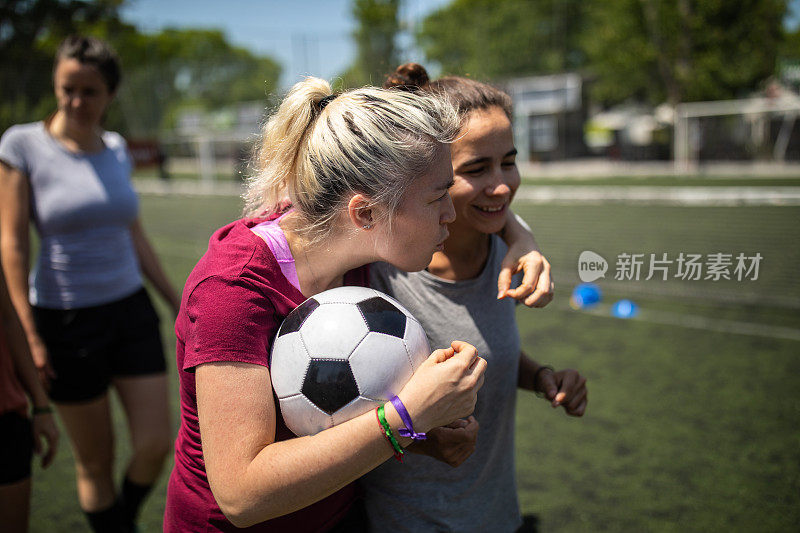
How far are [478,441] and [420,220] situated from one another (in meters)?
0.82

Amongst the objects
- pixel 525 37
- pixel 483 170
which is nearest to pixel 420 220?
pixel 483 170

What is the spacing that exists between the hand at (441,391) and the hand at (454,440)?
0.24 m

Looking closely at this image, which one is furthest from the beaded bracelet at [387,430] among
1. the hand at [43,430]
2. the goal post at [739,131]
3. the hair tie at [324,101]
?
the goal post at [739,131]

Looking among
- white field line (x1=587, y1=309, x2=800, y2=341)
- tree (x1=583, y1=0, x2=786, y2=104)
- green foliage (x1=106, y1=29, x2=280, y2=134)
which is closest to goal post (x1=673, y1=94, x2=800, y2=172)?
tree (x1=583, y1=0, x2=786, y2=104)

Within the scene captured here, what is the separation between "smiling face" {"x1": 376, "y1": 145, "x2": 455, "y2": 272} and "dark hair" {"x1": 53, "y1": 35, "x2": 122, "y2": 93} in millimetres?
2436

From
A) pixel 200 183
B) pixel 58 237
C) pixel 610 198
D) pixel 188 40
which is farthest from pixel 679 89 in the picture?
pixel 188 40

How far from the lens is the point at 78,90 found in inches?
126

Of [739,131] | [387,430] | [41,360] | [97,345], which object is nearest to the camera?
[387,430]

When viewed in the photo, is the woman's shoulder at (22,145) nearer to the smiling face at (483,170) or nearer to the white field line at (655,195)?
the smiling face at (483,170)

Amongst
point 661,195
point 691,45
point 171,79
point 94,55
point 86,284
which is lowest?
point 661,195

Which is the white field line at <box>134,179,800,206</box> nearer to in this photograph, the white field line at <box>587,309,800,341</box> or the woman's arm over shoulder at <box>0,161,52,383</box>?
the white field line at <box>587,309,800,341</box>

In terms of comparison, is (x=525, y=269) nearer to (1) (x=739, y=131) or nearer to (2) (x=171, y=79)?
(1) (x=739, y=131)

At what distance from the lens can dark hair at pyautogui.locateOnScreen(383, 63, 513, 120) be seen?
1.88 m

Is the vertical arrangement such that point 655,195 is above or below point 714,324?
above
